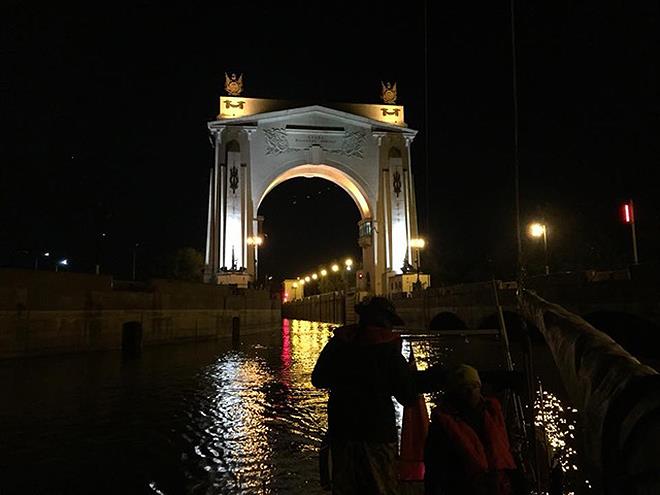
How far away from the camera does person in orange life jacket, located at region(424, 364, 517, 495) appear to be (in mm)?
2592

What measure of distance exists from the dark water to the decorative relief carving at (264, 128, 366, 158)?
123 feet

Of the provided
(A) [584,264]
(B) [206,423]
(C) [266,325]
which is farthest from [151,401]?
(A) [584,264]

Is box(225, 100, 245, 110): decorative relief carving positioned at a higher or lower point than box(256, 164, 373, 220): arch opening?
higher

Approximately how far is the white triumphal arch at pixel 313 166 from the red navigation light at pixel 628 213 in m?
25.8

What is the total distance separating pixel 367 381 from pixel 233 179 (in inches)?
1805

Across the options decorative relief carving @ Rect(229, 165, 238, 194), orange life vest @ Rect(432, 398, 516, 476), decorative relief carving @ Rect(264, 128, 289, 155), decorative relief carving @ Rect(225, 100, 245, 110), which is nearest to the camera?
orange life vest @ Rect(432, 398, 516, 476)

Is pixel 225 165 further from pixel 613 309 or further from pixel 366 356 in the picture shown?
pixel 366 356

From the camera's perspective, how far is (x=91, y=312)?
21297 millimetres

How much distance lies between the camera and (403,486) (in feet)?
12.8

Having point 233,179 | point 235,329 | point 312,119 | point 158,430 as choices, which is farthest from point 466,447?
point 312,119

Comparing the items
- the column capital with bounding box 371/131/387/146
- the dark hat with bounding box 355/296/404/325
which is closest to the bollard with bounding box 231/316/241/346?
the column capital with bounding box 371/131/387/146

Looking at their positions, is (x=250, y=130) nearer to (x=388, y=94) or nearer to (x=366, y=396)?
(x=388, y=94)

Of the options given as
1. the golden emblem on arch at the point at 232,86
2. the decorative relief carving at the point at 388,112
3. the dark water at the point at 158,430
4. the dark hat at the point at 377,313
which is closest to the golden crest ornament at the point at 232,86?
the golden emblem on arch at the point at 232,86

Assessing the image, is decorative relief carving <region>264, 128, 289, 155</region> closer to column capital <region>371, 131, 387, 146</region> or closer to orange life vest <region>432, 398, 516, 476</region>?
column capital <region>371, 131, 387, 146</region>
